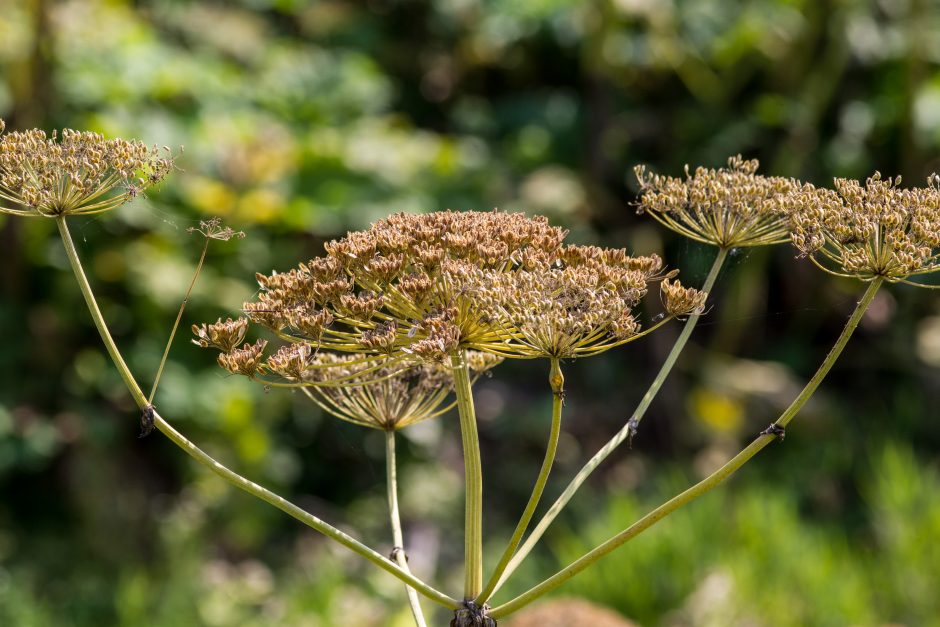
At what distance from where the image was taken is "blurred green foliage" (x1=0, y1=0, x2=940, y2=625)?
568 centimetres

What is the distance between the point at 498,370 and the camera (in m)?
8.18

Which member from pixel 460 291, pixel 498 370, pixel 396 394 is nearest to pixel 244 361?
pixel 460 291

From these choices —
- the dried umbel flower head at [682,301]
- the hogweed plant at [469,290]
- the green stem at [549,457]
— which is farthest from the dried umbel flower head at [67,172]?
the dried umbel flower head at [682,301]

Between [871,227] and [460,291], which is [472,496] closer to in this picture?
[460,291]

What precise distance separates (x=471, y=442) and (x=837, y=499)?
674 cm

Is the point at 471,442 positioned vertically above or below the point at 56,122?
below

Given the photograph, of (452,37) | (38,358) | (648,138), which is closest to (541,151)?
(648,138)

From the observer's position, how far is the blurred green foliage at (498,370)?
5.68 m

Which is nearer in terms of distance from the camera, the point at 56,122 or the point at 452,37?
the point at 56,122

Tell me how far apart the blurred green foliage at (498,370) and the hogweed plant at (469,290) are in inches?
141

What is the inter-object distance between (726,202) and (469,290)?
0.48 metres

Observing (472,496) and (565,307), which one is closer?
(565,307)

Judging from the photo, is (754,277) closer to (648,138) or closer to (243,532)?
(648,138)

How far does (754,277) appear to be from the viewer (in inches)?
330
